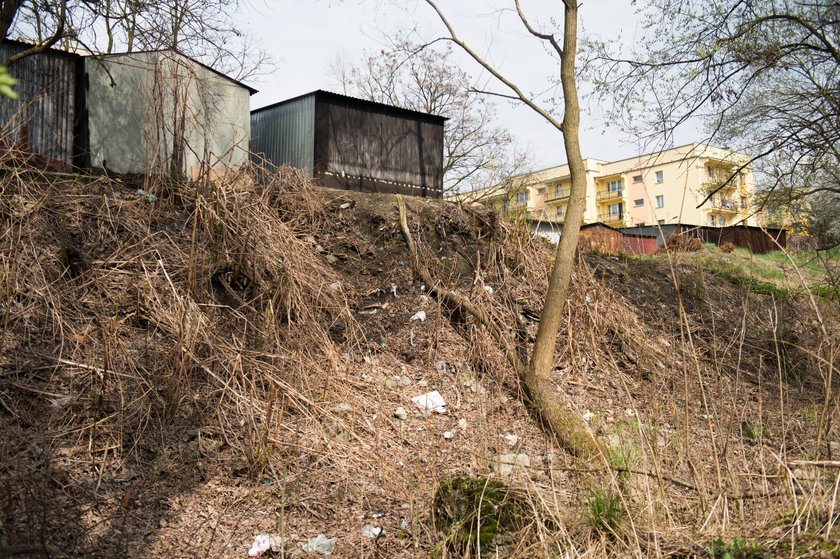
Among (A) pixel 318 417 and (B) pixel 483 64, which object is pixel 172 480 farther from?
(B) pixel 483 64

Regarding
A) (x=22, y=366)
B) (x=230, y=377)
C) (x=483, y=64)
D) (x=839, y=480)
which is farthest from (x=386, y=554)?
(x=483, y=64)

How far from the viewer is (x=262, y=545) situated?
4.12 m

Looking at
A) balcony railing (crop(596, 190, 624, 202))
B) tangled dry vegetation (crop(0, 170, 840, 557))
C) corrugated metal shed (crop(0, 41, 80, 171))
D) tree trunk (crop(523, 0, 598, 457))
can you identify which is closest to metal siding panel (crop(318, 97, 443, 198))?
tangled dry vegetation (crop(0, 170, 840, 557))

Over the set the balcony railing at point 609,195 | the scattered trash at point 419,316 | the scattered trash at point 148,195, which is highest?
the balcony railing at point 609,195

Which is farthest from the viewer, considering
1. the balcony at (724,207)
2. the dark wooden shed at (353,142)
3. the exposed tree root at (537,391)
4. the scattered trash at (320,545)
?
the dark wooden shed at (353,142)

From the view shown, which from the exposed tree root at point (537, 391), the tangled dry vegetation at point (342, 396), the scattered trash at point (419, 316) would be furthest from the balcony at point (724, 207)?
the scattered trash at point (419, 316)

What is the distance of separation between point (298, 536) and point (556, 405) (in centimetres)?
289

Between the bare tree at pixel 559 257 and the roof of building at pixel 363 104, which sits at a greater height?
the roof of building at pixel 363 104

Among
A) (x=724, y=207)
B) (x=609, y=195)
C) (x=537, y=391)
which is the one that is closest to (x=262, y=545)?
(x=537, y=391)

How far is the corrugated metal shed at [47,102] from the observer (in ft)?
28.2

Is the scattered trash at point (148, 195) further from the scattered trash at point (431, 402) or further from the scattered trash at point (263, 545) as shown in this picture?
the scattered trash at point (263, 545)

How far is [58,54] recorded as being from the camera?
8.95m

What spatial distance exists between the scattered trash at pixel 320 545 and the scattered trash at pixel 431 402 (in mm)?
2118

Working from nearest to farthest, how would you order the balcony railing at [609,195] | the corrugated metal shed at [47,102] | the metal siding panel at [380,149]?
the corrugated metal shed at [47,102] → the metal siding panel at [380,149] → the balcony railing at [609,195]
